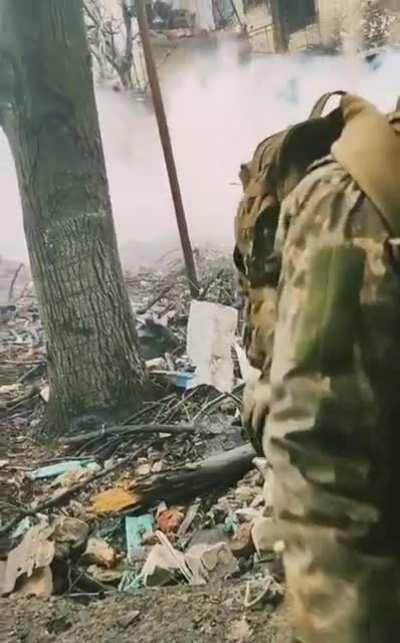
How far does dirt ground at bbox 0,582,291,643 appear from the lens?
1.61 meters

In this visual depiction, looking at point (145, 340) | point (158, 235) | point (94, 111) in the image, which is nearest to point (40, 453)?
point (145, 340)

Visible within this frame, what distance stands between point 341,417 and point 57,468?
5.25 feet

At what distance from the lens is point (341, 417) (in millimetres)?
536

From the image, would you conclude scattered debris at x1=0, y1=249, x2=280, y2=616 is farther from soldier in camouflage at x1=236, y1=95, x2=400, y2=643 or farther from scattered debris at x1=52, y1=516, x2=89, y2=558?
soldier in camouflage at x1=236, y1=95, x2=400, y2=643

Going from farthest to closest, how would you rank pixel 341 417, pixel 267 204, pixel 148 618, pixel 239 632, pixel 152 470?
1. pixel 152 470
2. pixel 148 618
3. pixel 239 632
4. pixel 267 204
5. pixel 341 417

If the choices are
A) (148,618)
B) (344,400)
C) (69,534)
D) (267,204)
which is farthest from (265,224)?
(69,534)

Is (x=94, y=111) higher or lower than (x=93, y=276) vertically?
higher

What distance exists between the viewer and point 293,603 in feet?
1.90

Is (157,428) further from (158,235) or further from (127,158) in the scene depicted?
(127,158)

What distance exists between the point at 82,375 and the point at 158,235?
35 cm

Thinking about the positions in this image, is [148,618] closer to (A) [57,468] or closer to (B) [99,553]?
(B) [99,553]

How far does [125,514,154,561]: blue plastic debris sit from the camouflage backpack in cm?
119

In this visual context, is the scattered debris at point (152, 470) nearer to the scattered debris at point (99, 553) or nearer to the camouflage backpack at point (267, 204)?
the scattered debris at point (99, 553)

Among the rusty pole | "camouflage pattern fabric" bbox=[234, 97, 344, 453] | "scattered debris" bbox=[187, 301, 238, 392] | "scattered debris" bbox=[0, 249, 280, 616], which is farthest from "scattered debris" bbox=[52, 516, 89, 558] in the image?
"camouflage pattern fabric" bbox=[234, 97, 344, 453]
